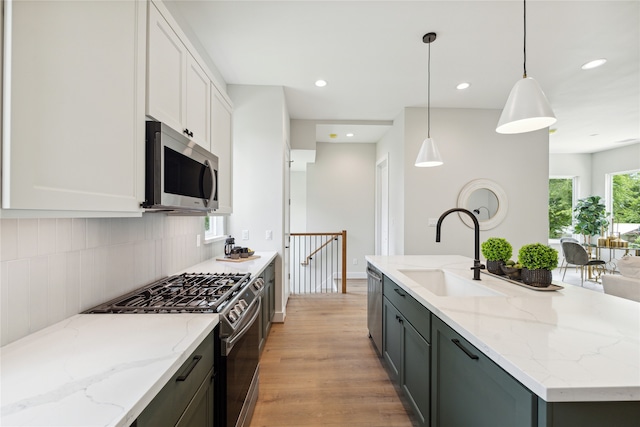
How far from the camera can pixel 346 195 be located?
596cm

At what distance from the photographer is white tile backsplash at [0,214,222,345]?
3.24 ft

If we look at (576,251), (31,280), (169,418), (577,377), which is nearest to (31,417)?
(169,418)

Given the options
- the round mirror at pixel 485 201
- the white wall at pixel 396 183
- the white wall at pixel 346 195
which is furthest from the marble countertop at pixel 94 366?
the white wall at pixel 346 195

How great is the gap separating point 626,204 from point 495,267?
741cm

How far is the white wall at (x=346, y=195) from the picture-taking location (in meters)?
5.92

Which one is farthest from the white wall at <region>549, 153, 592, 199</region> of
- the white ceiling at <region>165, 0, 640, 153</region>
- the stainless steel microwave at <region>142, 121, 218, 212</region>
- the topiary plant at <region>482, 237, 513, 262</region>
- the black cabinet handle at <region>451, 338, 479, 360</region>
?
the stainless steel microwave at <region>142, 121, 218, 212</region>

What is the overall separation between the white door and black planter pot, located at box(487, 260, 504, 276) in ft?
10.1

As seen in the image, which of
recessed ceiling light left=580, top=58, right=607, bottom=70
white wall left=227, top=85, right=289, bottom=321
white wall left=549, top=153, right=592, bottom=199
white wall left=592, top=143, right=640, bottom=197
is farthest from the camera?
white wall left=549, top=153, right=592, bottom=199

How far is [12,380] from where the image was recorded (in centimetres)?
77

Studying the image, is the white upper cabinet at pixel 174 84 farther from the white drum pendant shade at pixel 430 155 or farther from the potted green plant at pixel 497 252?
the potted green plant at pixel 497 252

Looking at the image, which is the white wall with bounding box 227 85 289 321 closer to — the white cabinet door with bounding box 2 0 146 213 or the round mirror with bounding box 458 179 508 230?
the white cabinet door with bounding box 2 0 146 213

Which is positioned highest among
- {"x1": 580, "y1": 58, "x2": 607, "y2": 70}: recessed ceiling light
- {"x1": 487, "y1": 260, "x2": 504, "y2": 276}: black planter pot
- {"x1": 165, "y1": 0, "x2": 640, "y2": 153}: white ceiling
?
{"x1": 580, "y1": 58, "x2": 607, "y2": 70}: recessed ceiling light

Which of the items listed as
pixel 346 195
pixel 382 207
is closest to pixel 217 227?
pixel 346 195

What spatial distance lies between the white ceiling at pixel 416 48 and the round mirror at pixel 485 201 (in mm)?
1072
